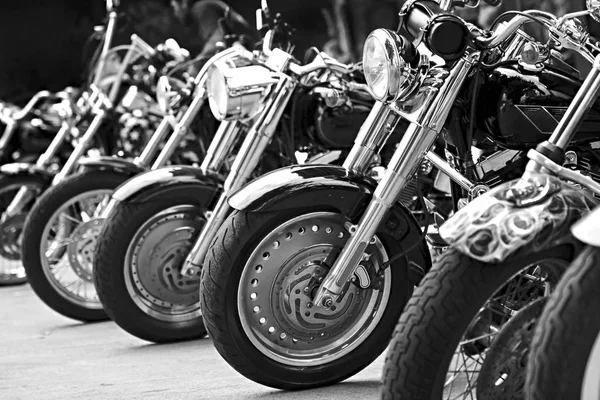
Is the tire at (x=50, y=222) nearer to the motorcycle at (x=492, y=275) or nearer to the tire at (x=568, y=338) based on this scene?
the motorcycle at (x=492, y=275)

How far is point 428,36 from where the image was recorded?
300cm

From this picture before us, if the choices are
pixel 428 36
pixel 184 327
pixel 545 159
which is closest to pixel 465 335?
pixel 545 159

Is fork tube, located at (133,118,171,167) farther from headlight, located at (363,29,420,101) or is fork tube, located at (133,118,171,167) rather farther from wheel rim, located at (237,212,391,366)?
headlight, located at (363,29,420,101)

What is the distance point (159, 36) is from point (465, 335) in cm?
713

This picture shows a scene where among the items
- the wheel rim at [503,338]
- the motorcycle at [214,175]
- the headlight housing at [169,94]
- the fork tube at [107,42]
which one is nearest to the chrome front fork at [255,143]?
the motorcycle at [214,175]

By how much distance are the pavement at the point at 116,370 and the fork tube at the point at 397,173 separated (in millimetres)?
439

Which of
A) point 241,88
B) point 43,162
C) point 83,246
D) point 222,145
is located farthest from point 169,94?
point 43,162

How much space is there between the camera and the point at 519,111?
10.9 ft

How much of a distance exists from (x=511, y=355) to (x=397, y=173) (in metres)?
0.79

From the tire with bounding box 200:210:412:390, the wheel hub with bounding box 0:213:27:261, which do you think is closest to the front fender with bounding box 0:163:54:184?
the wheel hub with bounding box 0:213:27:261

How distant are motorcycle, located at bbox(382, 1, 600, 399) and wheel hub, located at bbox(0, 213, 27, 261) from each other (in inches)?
195

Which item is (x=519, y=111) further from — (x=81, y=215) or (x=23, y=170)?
(x=23, y=170)

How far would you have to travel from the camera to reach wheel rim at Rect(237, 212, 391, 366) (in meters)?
3.55

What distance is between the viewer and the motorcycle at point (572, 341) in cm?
220
